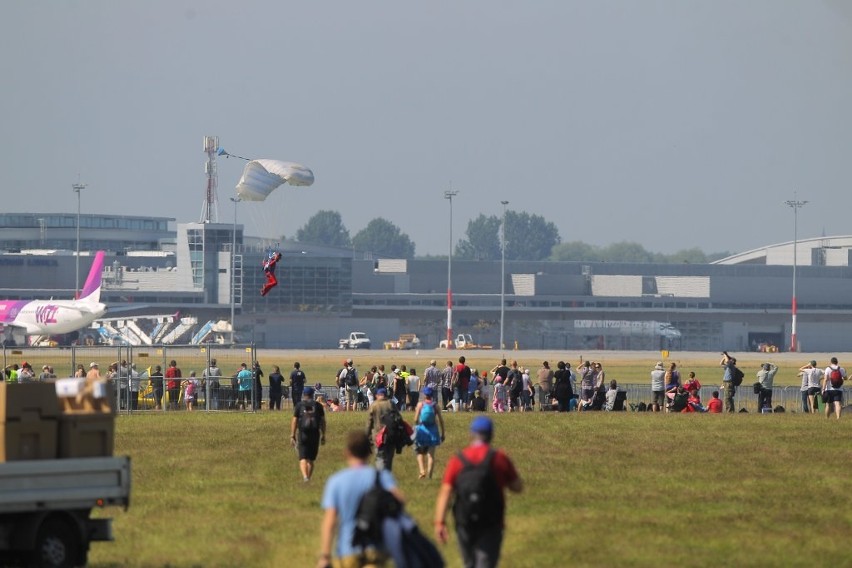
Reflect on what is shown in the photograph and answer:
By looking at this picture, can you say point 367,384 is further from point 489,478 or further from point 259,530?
point 489,478

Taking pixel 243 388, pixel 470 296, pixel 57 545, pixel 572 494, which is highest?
pixel 470 296

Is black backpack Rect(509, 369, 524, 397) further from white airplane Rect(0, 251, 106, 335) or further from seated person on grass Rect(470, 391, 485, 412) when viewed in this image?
white airplane Rect(0, 251, 106, 335)

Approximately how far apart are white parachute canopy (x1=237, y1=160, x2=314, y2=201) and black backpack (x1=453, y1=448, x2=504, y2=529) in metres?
36.3

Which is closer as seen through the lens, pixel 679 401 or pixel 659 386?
pixel 659 386

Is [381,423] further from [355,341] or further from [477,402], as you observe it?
[355,341]

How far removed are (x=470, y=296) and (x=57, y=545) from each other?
130515mm

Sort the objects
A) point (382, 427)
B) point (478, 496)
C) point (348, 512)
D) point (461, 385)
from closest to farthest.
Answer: point (348, 512), point (478, 496), point (382, 427), point (461, 385)

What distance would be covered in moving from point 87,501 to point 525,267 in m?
139

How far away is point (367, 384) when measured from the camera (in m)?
43.2

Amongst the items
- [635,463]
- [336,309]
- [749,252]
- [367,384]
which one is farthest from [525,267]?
[635,463]

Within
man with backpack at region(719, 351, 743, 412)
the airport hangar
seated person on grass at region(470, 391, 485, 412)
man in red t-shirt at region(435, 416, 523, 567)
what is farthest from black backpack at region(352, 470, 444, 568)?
the airport hangar

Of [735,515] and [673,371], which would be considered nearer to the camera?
[735,515]

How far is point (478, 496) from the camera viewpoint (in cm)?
1109

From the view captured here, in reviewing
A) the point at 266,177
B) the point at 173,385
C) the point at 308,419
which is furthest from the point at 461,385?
the point at 308,419
